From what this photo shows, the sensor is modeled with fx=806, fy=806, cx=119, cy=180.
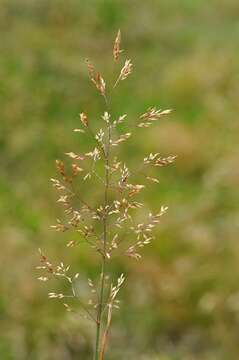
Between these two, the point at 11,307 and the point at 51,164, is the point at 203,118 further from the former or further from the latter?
the point at 11,307

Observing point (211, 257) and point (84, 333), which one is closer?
point (84, 333)

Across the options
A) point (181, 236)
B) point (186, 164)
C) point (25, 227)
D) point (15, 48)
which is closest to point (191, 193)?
point (186, 164)

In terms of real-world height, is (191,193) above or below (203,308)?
above

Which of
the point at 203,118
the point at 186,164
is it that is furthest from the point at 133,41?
the point at 186,164

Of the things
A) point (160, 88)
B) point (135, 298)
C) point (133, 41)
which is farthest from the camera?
point (133, 41)

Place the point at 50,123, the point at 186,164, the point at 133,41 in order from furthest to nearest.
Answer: the point at 133,41 < the point at 50,123 < the point at 186,164

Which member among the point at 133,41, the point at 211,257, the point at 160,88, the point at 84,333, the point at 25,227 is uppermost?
the point at 133,41
